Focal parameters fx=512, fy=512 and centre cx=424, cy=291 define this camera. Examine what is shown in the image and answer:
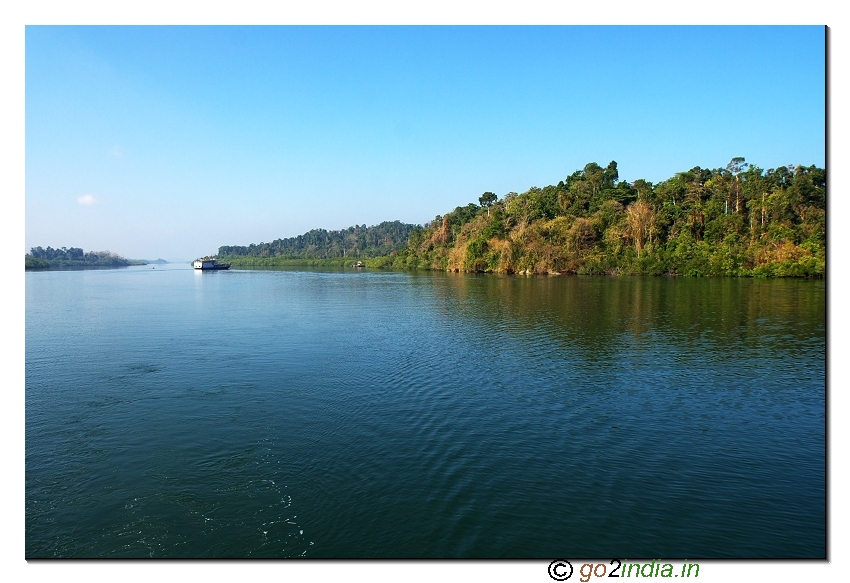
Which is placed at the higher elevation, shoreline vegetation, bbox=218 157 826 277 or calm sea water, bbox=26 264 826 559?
shoreline vegetation, bbox=218 157 826 277

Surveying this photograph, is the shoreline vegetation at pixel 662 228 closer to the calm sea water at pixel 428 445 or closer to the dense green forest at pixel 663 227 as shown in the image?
the dense green forest at pixel 663 227

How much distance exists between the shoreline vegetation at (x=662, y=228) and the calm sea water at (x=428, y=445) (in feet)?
185

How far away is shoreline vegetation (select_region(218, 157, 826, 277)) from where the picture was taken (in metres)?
74.1

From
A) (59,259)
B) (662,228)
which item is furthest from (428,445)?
(59,259)

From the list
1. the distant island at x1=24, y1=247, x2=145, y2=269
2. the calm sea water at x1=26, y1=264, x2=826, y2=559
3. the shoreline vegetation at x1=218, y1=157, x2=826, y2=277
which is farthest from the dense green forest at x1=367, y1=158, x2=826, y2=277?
the distant island at x1=24, y1=247, x2=145, y2=269

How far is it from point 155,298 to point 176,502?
50928mm

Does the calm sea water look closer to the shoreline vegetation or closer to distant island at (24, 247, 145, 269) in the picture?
the shoreline vegetation

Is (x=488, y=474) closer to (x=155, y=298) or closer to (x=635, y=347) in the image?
(x=635, y=347)

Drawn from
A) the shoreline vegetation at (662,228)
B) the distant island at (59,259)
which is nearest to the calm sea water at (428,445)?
the shoreline vegetation at (662,228)

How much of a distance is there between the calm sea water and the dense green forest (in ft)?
185

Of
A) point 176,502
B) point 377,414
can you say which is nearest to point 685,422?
point 377,414

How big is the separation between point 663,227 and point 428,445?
88.0 meters

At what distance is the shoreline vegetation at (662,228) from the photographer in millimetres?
74062

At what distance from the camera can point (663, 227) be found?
89438mm
